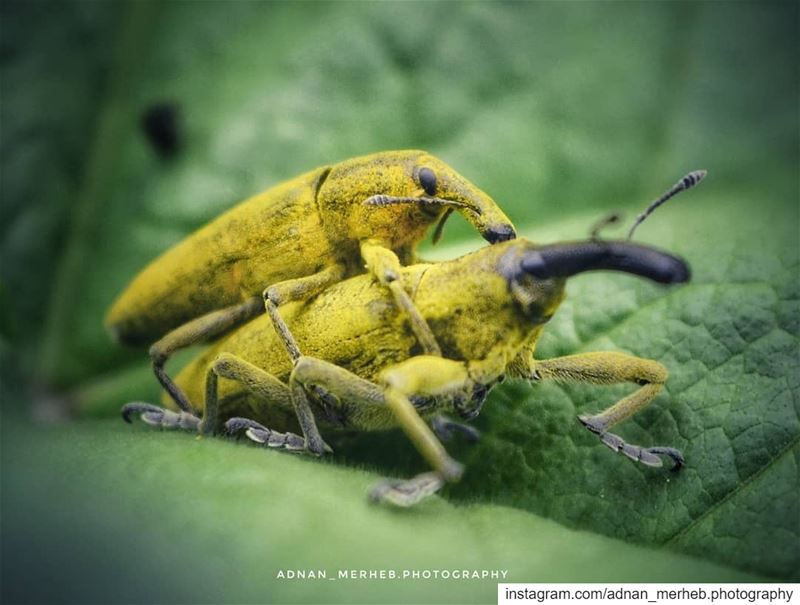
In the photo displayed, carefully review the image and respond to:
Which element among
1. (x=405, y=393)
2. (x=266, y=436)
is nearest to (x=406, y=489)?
A: (x=405, y=393)

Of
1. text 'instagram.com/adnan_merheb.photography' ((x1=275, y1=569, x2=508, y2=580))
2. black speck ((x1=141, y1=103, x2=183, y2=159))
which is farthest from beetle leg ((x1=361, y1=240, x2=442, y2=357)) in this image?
black speck ((x1=141, y1=103, x2=183, y2=159))

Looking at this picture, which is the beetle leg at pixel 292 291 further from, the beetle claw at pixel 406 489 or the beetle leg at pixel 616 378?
the beetle leg at pixel 616 378

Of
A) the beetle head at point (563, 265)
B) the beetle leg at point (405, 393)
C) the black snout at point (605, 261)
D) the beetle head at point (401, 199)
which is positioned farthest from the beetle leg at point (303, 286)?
the black snout at point (605, 261)

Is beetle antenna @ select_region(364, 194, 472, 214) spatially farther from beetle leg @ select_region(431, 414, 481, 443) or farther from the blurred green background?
beetle leg @ select_region(431, 414, 481, 443)

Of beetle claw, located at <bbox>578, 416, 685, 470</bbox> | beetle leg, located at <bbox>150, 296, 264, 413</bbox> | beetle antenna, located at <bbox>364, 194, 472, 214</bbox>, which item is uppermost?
beetle antenna, located at <bbox>364, 194, 472, 214</bbox>

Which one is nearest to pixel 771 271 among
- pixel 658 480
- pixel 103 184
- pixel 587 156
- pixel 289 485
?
pixel 658 480

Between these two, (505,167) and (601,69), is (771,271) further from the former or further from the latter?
(601,69)

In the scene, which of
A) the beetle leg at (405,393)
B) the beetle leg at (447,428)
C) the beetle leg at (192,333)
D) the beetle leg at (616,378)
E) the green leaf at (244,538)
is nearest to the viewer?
the green leaf at (244,538)
